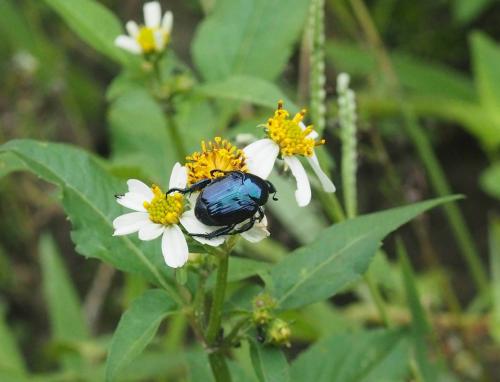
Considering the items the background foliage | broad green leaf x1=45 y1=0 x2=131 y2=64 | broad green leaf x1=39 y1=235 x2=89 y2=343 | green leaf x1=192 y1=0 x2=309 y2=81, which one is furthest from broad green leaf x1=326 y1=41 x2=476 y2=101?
broad green leaf x1=45 y1=0 x2=131 y2=64

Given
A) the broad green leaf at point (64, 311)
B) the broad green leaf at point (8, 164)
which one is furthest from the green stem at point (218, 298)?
the broad green leaf at point (64, 311)

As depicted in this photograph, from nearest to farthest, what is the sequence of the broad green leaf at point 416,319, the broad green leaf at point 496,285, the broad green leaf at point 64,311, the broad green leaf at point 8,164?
the broad green leaf at point 8,164 < the broad green leaf at point 416,319 < the broad green leaf at point 496,285 < the broad green leaf at point 64,311

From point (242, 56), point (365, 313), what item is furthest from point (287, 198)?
point (242, 56)

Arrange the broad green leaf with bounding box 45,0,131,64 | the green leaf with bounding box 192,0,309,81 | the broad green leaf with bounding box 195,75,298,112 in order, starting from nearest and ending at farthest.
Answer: the broad green leaf with bounding box 195,75,298,112
the broad green leaf with bounding box 45,0,131,64
the green leaf with bounding box 192,0,309,81

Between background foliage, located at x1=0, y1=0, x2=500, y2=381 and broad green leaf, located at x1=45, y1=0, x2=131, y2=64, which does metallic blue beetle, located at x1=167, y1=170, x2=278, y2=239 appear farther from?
broad green leaf, located at x1=45, y1=0, x2=131, y2=64

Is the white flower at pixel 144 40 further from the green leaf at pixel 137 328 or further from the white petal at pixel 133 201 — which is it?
the green leaf at pixel 137 328
